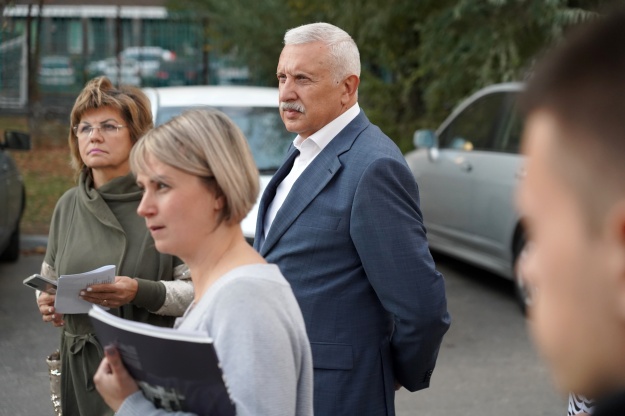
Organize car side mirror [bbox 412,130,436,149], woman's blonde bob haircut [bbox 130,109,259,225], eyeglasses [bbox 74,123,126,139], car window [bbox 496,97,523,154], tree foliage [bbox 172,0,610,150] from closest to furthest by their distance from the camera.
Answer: woman's blonde bob haircut [bbox 130,109,259,225] < eyeglasses [bbox 74,123,126,139] < car window [bbox 496,97,523,154] < car side mirror [bbox 412,130,436,149] < tree foliage [bbox 172,0,610,150]

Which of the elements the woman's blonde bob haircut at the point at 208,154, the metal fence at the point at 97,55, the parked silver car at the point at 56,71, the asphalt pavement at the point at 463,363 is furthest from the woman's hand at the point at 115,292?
the parked silver car at the point at 56,71

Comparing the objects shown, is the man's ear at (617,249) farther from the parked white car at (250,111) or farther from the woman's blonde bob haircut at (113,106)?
the parked white car at (250,111)

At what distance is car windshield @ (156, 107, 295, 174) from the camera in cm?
807

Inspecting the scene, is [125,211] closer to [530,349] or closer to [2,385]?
[2,385]

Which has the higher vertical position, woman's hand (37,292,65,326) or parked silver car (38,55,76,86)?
woman's hand (37,292,65,326)

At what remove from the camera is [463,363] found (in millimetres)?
7137

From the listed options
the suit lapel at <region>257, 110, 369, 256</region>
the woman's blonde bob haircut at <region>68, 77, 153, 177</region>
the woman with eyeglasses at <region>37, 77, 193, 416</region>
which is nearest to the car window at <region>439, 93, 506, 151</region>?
the woman's blonde bob haircut at <region>68, 77, 153, 177</region>

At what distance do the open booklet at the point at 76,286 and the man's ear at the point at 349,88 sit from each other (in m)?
0.96

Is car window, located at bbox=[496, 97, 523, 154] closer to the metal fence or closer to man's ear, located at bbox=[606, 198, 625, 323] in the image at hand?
man's ear, located at bbox=[606, 198, 625, 323]

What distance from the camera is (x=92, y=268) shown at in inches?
140

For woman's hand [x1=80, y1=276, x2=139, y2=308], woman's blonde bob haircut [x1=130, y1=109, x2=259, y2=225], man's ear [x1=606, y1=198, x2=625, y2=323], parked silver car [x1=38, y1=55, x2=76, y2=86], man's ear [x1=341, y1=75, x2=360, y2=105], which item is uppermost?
man's ear [x1=606, y1=198, x2=625, y2=323]

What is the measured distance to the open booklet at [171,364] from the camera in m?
1.95

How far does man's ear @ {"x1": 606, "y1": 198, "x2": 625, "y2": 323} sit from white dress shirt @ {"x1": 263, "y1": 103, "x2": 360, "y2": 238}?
2500 millimetres

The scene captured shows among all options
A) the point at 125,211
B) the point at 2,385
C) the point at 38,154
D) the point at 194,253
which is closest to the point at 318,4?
the point at 38,154
